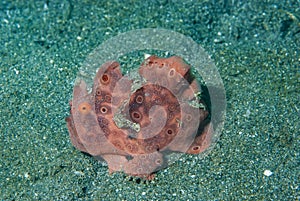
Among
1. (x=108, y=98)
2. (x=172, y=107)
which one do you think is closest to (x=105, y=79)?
(x=108, y=98)

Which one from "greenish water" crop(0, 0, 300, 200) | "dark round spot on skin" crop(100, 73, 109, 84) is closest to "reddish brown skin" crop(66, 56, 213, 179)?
"dark round spot on skin" crop(100, 73, 109, 84)

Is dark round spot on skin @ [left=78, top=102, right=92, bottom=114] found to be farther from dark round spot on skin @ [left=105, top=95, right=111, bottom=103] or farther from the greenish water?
the greenish water

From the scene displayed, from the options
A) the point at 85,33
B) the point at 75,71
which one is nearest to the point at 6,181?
the point at 75,71

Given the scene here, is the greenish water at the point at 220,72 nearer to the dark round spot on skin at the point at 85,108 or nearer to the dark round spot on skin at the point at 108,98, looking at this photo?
the dark round spot on skin at the point at 85,108

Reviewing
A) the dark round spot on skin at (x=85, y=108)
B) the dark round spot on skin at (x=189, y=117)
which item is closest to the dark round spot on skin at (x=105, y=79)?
the dark round spot on skin at (x=85, y=108)

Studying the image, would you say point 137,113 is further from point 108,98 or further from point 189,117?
point 189,117

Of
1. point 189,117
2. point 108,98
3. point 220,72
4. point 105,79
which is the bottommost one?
point 220,72
